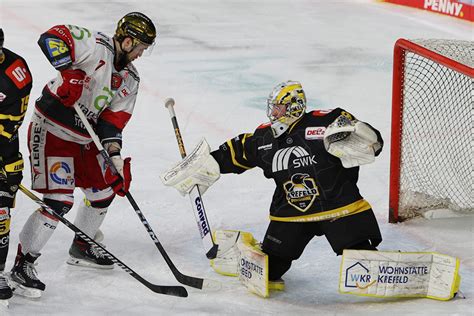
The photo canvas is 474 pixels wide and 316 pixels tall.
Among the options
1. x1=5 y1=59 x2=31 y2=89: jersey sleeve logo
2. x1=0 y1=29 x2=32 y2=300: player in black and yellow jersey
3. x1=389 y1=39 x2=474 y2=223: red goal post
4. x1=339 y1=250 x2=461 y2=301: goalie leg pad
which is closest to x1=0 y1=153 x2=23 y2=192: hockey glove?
x1=0 y1=29 x2=32 y2=300: player in black and yellow jersey

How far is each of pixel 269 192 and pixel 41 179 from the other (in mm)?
1421

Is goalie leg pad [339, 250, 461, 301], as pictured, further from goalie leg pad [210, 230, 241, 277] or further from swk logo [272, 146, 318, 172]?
goalie leg pad [210, 230, 241, 277]

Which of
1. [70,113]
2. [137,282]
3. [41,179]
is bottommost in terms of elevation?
[137,282]

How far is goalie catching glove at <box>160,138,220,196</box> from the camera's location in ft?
11.9

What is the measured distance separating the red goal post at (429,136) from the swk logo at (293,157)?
3.05 ft

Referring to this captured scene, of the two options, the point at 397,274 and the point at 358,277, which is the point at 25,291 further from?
the point at 397,274

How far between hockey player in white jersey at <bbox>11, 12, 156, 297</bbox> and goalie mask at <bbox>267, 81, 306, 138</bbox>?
55 centimetres

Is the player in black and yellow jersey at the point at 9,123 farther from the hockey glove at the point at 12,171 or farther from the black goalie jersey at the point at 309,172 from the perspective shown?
the black goalie jersey at the point at 309,172

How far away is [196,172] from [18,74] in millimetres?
799

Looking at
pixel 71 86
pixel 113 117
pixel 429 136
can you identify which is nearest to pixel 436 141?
pixel 429 136

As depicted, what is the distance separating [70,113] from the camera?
12.1 ft

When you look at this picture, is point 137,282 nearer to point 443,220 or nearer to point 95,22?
point 443,220

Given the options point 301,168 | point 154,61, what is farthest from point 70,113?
point 154,61

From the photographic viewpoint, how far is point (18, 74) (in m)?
3.20
